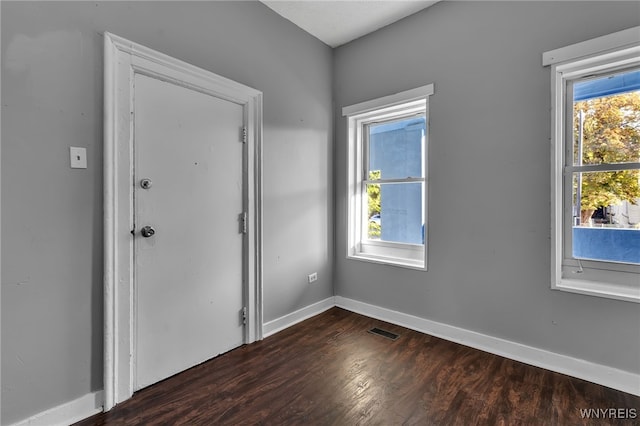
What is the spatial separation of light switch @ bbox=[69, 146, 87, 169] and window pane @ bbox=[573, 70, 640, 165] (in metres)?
3.11

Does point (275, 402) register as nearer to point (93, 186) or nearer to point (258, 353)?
point (258, 353)

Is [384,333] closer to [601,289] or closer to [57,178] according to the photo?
[601,289]

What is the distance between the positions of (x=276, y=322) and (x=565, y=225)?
2.39m

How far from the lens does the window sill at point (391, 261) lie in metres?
2.74

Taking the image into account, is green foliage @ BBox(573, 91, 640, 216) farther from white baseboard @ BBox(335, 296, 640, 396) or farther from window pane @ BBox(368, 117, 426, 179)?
window pane @ BBox(368, 117, 426, 179)

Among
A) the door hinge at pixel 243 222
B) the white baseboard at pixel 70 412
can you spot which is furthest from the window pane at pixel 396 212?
the white baseboard at pixel 70 412

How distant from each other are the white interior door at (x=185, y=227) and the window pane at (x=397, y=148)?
4.87 feet

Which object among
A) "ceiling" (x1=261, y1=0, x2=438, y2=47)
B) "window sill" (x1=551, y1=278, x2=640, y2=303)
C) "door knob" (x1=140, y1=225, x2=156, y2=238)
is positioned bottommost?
"window sill" (x1=551, y1=278, x2=640, y2=303)

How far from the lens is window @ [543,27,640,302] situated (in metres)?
1.89

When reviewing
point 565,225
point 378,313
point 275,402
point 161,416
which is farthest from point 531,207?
point 161,416

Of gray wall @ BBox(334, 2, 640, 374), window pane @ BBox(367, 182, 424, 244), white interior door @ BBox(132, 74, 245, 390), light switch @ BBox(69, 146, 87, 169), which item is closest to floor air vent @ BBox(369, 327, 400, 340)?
gray wall @ BBox(334, 2, 640, 374)

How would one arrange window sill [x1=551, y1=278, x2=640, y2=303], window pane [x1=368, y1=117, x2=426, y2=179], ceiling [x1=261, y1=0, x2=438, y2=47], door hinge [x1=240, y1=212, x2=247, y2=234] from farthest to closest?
1. window pane [x1=368, y1=117, x2=426, y2=179]
2. ceiling [x1=261, y1=0, x2=438, y2=47]
3. door hinge [x1=240, y1=212, x2=247, y2=234]
4. window sill [x1=551, y1=278, x2=640, y2=303]

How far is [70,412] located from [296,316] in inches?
67.0

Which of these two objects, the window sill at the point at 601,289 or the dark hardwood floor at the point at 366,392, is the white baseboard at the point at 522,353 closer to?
the dark hardwood floor at the point at 366,392
